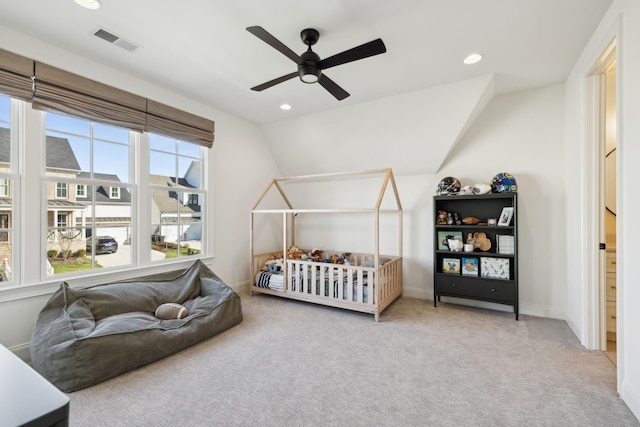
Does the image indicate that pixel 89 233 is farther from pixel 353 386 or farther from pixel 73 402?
pixel 353 386

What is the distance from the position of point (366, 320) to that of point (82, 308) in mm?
2583

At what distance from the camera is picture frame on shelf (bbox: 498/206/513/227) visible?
3.10m

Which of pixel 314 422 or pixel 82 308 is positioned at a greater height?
pixel 82 308

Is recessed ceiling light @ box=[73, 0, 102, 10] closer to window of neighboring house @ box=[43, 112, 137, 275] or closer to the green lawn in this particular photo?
window of neighboring house @ box=[43, 112, 137, 275]

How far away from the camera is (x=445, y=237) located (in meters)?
3.56

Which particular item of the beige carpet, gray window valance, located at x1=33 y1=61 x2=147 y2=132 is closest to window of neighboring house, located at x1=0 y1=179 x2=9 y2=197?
gray window valance, located at x1=33 y1=61 x2=147 y2=132

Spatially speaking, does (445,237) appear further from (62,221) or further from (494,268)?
(62,221)

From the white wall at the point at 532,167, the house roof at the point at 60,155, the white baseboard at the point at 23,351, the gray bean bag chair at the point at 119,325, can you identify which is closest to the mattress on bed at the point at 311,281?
the gray bean bag chair at the point at 119,325

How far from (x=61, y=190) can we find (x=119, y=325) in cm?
137

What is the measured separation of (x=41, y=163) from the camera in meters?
2.41

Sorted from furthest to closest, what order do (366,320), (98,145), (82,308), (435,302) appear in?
(435,302) < (366,320) < (98,145) < (82,308)

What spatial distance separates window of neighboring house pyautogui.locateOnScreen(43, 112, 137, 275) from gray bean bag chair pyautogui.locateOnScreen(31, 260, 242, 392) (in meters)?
0.40

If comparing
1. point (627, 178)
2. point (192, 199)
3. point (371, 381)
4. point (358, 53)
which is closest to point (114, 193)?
point (192, 199)

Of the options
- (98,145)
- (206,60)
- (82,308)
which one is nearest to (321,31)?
(206,60)
